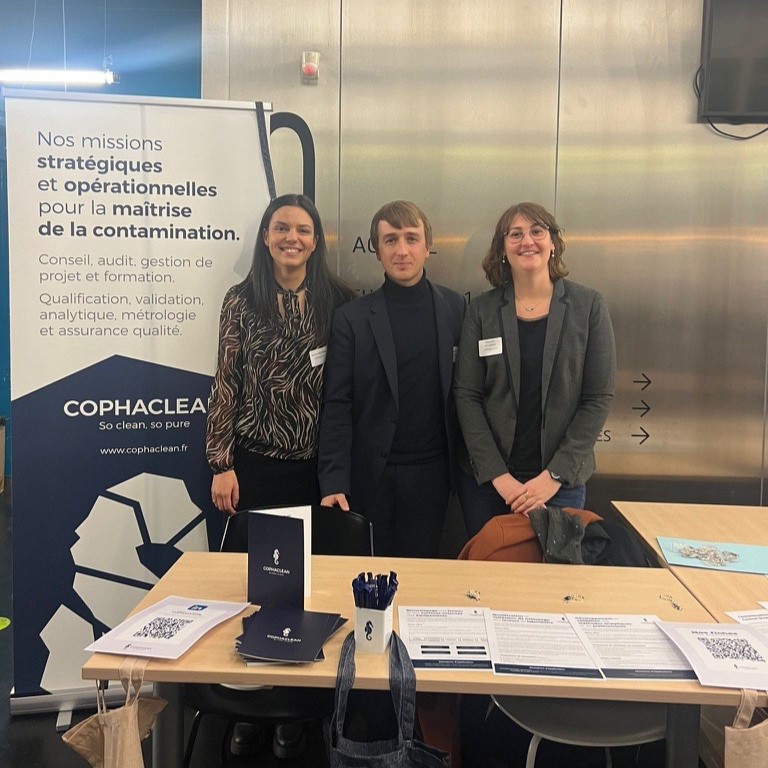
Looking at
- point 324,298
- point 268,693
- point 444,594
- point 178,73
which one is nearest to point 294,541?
point 444,594

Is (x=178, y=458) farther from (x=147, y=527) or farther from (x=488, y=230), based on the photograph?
(x=488, y=230)

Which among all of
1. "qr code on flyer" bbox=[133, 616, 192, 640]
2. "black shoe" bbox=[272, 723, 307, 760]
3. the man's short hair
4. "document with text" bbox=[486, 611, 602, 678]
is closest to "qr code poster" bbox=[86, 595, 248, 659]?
"qr code on flyer" bbox=[133, 616, 192, 640]

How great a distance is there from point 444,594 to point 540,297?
1.18 meters

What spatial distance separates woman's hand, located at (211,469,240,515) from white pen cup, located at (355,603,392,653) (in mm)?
1170

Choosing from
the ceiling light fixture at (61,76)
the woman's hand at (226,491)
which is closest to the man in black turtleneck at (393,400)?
the woman's hand at (226,491)

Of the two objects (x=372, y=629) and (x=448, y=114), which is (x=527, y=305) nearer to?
(x=448, y=114)

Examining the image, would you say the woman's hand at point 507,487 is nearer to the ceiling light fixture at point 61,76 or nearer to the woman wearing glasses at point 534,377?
the woman wearing glasses at point 534,377

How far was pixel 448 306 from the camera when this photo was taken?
A: 243 cm

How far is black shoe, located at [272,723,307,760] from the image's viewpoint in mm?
2203

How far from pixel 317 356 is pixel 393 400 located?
317 mm

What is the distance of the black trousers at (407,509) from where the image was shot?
233 cm

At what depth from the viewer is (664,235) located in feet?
9.64

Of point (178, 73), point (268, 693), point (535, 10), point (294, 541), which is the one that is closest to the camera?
point (294, 541)

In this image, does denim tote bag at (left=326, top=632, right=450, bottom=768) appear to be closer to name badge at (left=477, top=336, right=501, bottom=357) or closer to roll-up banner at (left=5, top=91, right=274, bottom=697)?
name badge at (left=477, top=336, right=501, bottom=357)
